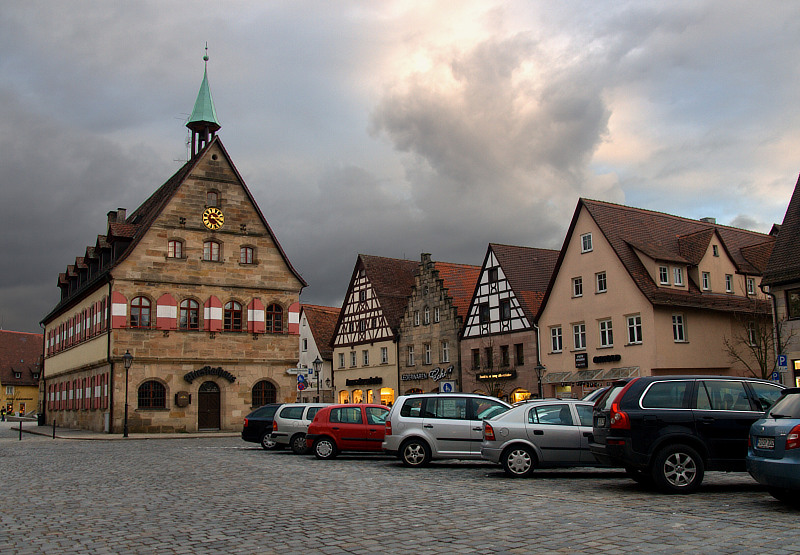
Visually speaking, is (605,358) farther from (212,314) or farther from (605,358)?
(212,314)

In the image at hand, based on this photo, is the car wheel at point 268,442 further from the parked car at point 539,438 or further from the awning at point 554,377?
the awning at point 554,377

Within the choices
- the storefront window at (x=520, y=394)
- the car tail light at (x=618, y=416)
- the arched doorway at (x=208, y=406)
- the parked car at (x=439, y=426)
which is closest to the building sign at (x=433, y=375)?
the storefront window at (x=520, y=394)

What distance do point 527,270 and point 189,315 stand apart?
1870cm

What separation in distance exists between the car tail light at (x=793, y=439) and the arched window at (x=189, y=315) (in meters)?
35.9

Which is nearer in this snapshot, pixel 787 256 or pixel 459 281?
pixel 787 256

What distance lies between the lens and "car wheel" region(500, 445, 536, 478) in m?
15.4

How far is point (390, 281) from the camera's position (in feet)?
187

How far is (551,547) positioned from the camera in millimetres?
8117

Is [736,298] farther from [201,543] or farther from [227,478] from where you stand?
[201,543]

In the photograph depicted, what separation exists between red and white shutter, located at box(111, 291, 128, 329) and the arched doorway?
5307 millimetres

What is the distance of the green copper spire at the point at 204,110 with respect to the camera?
48781 millimetres

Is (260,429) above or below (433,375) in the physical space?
below

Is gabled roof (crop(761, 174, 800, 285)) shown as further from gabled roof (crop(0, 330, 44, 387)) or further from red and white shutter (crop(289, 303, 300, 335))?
gabled roof (crop(0, 330, 44, 387))

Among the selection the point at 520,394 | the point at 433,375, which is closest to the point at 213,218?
the point at 433,375
